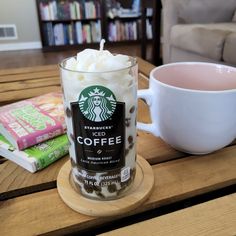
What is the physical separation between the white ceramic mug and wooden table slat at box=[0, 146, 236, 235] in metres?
0.03

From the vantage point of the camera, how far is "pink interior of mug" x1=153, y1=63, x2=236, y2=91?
455 millimetres

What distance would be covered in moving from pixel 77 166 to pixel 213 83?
0.95ft

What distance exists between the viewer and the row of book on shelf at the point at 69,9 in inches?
114

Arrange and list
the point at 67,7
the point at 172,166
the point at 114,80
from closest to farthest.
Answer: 1. the point at 114,80
2. the point at 172,166
3. the point at 67,7

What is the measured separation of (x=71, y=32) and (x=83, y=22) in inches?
7.9

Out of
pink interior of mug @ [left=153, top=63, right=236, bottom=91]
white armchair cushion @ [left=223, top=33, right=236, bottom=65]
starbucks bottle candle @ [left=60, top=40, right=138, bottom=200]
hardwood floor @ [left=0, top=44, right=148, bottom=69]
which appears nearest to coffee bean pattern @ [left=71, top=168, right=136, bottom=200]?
starbucks bottle candle @ [left=60, top=40, right=138, bottom=200]

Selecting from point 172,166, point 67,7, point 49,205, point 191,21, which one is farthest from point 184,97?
point 67,7

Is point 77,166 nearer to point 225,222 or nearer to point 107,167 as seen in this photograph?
point 107,167

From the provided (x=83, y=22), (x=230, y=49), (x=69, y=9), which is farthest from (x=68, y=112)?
(x=83, y=22)

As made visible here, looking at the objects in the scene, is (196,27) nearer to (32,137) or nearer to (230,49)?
(230,49)

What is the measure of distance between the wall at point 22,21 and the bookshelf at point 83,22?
0.14 metres

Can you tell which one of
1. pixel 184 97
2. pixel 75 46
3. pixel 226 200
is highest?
pixel 184 97

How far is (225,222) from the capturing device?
0.30 m

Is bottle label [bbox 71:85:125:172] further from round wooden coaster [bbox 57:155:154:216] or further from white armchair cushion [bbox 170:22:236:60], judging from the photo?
white armchair cushion [bbox 170:22:236:60]
